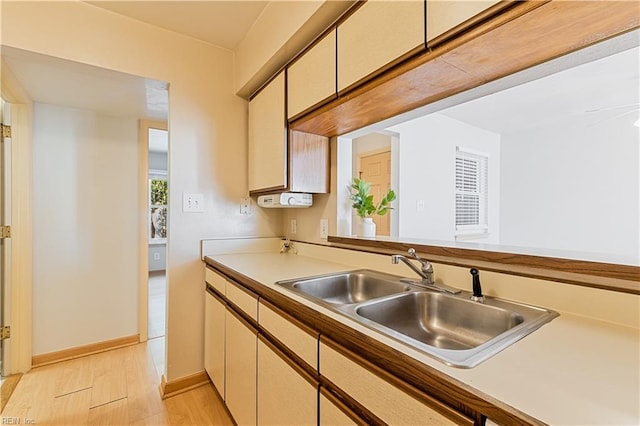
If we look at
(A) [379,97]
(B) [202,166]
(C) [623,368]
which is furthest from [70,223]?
(C) [623,368]

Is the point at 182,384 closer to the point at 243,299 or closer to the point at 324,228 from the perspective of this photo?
the point at 243,299

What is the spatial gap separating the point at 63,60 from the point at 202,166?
0.89 metres

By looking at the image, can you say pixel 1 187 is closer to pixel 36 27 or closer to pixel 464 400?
pixel 36 27

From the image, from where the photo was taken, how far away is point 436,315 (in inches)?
43.7

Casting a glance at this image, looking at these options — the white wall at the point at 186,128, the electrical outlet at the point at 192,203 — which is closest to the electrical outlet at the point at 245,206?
the white wall at the point at 186,128

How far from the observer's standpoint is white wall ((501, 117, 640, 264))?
387cm

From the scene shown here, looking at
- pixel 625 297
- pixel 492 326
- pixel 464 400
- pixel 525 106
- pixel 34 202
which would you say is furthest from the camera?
pixel 525 106

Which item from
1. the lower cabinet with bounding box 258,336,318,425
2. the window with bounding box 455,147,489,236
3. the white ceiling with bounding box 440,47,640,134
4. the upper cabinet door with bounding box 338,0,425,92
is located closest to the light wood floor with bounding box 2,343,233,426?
the lower cabinet with bounding box 258,336,318,425

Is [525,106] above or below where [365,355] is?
above

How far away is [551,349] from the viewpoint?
663 mm

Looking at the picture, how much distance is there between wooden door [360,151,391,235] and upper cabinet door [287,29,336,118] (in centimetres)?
236

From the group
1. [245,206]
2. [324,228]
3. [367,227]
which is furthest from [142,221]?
[367,227]

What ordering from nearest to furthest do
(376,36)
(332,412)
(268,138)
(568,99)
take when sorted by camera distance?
(332,412)
(376,36)
(268,138)
(568,99)

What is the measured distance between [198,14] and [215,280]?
1604 millimetres
